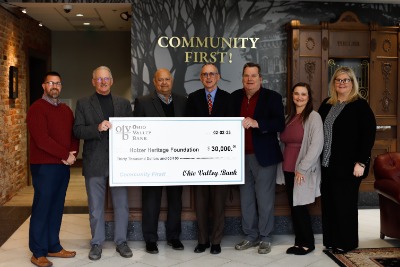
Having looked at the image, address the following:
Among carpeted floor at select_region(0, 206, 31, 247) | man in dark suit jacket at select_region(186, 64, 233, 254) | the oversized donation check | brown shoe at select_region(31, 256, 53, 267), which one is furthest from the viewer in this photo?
carpeted floor at select_region(0, 206, 31, 247)

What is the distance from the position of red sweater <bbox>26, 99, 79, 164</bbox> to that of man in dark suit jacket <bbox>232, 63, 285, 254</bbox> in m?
1.47

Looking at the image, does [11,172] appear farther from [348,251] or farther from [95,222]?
[348,251]

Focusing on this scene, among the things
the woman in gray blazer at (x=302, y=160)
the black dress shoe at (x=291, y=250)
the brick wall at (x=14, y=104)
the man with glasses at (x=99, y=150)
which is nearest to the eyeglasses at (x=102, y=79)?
the man with glasses at (x=99, y=150)

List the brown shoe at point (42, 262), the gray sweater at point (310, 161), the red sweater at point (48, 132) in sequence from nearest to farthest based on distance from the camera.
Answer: the red sweater at point (48, 132) → the brown shoe at point (42, 262) → the gray sweater at point (310, 161)

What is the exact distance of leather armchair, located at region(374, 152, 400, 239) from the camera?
177 inches

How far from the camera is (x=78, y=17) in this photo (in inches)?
324

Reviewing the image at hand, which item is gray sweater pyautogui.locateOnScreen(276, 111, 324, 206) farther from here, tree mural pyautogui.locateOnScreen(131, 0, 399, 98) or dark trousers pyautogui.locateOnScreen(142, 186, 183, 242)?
tree mural pyautogui.locateOnScreen(131, 0, 399, 98)

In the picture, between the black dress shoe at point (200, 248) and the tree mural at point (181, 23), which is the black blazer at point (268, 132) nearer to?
the black dress shoe at point (200, 248)

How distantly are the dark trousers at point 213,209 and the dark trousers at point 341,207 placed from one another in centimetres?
89

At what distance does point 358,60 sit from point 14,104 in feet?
16.1

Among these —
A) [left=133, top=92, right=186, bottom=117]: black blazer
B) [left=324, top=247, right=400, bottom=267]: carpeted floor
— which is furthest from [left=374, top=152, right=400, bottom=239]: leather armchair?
[left=133, top=92, right=186, bottom=117]: black blazer

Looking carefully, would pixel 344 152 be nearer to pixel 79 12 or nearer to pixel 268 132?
pixel 268 132

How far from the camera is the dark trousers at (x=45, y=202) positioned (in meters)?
3.88

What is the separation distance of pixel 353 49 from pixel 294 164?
2998 mm
